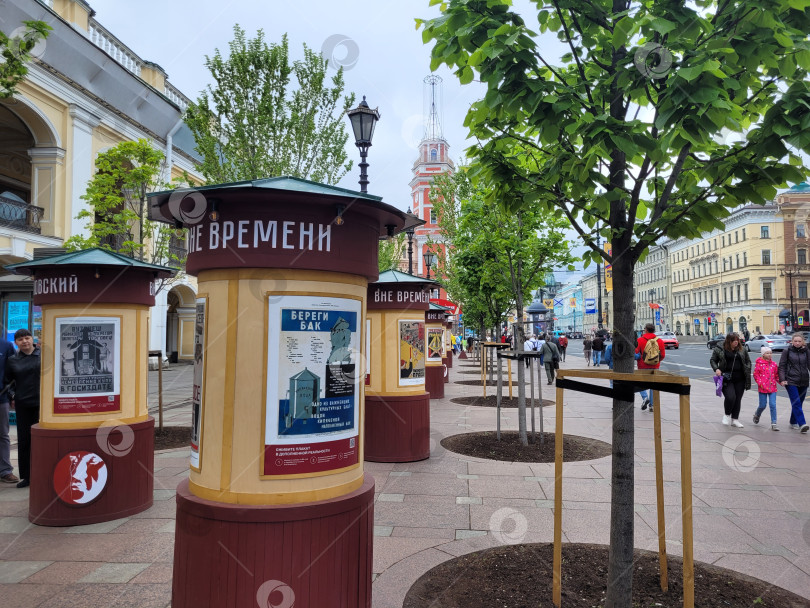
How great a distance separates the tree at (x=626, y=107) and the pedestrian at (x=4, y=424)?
657cm

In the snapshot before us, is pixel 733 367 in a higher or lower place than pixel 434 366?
higher

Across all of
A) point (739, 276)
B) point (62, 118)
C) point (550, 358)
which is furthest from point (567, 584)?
point (739, 276)

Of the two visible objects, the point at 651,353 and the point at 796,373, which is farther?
the point at 651,353

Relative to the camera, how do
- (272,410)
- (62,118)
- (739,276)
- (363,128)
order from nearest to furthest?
(272,410), (363,128), (62,118), (739,276)

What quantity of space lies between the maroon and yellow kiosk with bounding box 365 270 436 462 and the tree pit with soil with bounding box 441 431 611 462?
89 cm

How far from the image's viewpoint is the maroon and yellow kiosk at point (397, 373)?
8.48 m

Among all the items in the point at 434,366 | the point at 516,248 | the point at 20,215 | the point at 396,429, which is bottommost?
the point at 396,429

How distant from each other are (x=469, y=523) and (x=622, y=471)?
7.54ft

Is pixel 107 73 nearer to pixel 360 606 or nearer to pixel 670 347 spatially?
pixel 360 606

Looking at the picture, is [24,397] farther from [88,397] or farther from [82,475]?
[82,475]

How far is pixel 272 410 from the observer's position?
3293 millimetres

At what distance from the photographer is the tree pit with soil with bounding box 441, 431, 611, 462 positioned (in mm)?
8508

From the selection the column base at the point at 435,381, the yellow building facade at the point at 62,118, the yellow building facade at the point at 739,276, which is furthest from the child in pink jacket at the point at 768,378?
the yellow building facade at the point at 739,276

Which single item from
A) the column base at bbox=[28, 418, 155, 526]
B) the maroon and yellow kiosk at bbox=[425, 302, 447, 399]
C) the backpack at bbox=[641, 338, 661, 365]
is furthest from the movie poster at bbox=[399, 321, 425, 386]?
the maroon and yellow kiosk at bbox=[425, 302, 447, 399]
